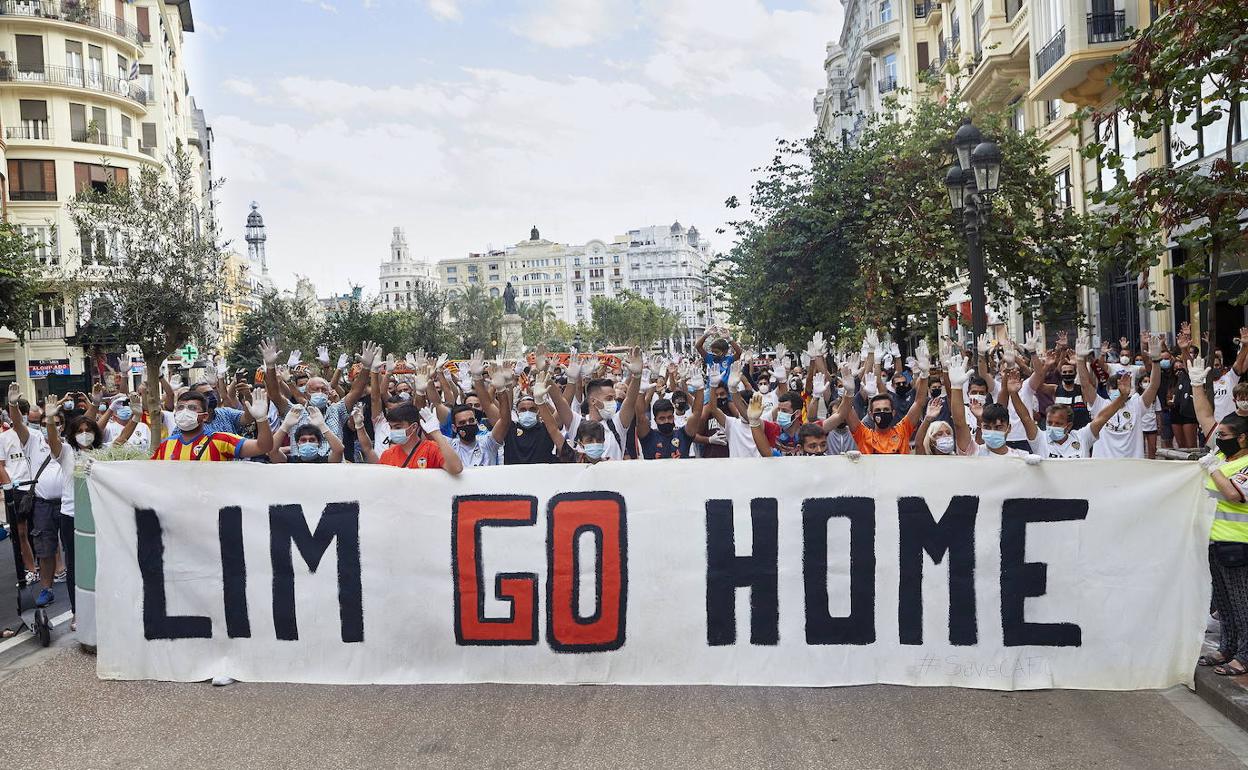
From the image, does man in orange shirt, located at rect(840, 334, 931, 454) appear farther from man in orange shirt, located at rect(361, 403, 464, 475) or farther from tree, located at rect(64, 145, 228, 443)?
tree, located at rect(64, 145, 228, 443)

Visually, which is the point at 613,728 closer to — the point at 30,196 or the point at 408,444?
the point at 408,444

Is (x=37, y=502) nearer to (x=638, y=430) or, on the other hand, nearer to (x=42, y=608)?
(x=42, y=608)

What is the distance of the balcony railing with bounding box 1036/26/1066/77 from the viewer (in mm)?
23141

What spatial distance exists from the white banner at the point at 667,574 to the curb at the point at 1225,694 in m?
0.21

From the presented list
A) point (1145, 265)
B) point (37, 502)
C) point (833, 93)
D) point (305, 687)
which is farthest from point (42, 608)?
point (833, 93)

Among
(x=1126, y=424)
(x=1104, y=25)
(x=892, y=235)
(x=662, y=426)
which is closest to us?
(x=662, y=426)

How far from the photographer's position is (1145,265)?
10148 millimetres

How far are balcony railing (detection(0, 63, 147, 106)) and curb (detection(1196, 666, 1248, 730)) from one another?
4932cm

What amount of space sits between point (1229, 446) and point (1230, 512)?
379mm

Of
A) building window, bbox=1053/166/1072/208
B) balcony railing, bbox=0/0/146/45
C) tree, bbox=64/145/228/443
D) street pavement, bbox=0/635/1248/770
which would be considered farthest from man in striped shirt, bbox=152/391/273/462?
balcony railing, bbox=0/0/146/45

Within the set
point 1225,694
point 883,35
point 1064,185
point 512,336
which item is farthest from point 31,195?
point 1225,694

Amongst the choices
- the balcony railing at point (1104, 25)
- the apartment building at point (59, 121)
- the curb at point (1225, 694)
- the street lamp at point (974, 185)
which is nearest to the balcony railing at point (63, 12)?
the apartment building at point (59, 121)

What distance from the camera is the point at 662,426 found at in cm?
878

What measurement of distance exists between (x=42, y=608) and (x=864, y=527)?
6446 mm
